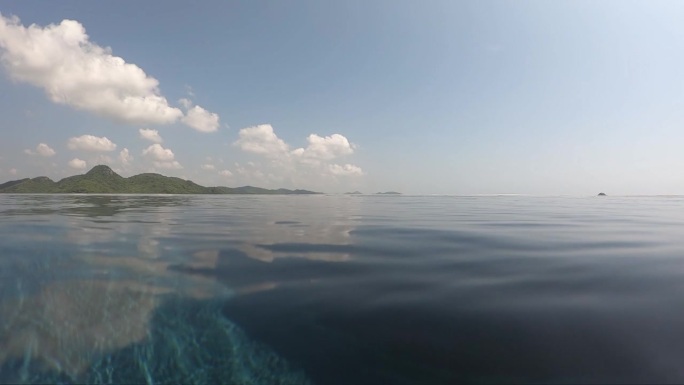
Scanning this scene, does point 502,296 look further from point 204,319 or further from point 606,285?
point 204,319

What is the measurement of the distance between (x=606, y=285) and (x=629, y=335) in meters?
2.74

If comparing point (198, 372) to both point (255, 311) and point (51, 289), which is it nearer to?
point (255, 311)

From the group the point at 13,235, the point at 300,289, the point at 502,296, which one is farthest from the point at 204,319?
the point at 13,235

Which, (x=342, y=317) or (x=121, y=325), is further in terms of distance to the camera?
(x=121, y=325)

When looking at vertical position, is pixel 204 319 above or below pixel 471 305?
below

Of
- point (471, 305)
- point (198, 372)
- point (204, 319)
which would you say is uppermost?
point (471, 305)

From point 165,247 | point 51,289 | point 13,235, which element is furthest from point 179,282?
point 13,235

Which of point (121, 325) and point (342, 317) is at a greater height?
point (342, 317)

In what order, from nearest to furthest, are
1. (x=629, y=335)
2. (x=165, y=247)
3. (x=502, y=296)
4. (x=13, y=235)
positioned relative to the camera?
(x=629, y=335) → (x=502, y=296) → (x=165, y=247) → (x=13, y=235)

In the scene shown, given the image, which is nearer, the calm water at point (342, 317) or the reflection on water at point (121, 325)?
the calm water at point (342, 317)

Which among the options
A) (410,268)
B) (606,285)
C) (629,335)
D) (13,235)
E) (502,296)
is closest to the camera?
(629,335)

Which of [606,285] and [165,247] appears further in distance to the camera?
[165,247]

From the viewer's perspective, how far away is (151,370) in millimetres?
5645

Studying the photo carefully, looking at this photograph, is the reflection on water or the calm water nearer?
the calm water
